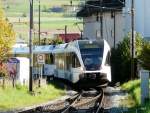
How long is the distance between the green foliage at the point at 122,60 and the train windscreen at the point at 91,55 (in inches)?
315

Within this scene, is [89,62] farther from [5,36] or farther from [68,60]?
[5,36]

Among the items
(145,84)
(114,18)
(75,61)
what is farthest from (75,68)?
(114,18)

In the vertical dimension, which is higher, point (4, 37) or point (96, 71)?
point (4, 37)

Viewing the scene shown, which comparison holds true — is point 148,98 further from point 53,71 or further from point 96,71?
point 53,71

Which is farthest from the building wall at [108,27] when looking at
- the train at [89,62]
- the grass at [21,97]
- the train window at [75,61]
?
the grass at [21,97]

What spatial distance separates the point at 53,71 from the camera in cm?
5631

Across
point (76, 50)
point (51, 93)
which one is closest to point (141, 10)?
point (76, 50)

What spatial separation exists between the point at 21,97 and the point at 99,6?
43.1 metres

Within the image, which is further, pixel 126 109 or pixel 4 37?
pixel 4 37

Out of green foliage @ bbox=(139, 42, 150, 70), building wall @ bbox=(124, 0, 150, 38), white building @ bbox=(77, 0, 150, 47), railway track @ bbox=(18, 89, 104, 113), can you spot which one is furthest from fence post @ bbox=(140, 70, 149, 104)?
building wall @ bbox=(124, 0, 150, 38)

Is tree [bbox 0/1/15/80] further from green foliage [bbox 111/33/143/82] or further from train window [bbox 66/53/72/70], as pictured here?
green foliage [bbox 111/33/143/82]

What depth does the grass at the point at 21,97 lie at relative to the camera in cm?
3117

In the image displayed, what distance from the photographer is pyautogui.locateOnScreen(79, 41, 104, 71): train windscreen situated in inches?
1740

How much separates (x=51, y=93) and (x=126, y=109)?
12.5 m
